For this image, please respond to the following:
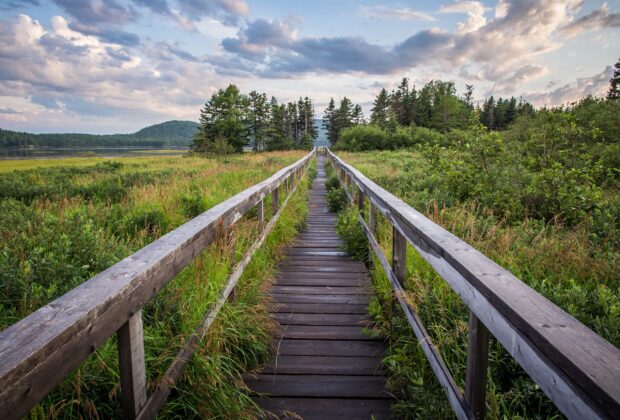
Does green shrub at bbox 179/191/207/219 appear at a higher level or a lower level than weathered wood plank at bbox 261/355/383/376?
higher

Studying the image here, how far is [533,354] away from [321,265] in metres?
4.33

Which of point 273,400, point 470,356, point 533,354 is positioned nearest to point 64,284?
point 273,400

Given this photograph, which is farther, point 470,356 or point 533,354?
point 470,356

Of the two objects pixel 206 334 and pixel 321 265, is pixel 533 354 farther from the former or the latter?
pixel 321 265

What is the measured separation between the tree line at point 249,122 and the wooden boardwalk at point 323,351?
32.8m

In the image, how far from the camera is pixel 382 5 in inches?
555

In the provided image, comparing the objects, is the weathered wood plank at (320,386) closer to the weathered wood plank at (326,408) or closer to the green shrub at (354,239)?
the weathered wood plank at (326,408)

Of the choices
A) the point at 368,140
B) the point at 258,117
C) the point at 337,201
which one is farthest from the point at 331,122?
the point at 337,201

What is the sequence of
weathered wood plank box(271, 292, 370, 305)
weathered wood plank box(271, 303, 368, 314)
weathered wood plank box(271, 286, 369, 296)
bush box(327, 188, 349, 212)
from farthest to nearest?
bush box(327, 188, 349, 212)
weathered wood plank box(271, 286, 369, 296)
weathered wood plank box(271, 292, 370, 305)
weathered wood plank box(271, 303, 368, 314)

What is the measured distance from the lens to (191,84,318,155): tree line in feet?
194

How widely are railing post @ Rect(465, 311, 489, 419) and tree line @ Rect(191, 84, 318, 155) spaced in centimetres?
3574

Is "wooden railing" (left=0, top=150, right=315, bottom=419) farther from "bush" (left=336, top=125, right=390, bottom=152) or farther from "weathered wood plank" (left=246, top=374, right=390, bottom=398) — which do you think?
"bush" (left=336, top=125, right=390, bottom=152)

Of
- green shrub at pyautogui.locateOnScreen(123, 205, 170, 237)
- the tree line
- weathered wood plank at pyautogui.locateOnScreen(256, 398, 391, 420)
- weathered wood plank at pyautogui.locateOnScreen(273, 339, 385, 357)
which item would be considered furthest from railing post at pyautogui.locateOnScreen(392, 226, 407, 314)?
the tree line

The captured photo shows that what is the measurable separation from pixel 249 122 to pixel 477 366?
72691mm
